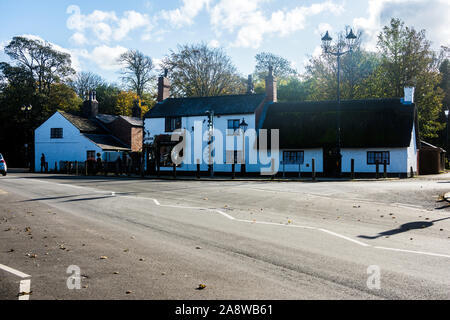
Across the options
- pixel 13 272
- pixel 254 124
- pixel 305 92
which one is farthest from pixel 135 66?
pixel 13 272

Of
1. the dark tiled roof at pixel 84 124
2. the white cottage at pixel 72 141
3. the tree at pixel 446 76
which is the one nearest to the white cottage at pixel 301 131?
the white cottage at pixel 72 141

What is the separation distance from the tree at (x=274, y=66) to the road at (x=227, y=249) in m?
65.7

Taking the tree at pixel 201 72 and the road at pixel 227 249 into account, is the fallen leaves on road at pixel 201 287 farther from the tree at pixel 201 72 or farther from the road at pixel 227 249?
the tree at pixel 201 72

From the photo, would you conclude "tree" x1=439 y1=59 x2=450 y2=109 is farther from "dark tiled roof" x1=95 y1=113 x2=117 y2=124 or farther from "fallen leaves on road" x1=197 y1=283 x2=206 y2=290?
"fallen leaves on road" x1=197 y1=283 x2=206 y2=290

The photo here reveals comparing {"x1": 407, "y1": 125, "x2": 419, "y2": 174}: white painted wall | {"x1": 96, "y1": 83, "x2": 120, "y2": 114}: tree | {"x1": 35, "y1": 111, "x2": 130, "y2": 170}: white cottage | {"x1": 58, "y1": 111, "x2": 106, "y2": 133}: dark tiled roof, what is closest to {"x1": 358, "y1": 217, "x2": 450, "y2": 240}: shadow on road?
{"x1": 407, "y1": 125, "x2": 419, "y2": 174}: white painted wall

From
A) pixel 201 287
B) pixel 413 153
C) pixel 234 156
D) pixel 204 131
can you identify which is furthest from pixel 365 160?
pixel 201 287

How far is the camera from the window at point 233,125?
40.6 m

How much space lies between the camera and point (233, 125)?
4084cm

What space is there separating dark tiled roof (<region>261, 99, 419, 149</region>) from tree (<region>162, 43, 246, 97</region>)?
17.5m

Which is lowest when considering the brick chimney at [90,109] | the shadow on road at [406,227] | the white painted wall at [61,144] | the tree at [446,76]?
the shadow on road at [406,227]

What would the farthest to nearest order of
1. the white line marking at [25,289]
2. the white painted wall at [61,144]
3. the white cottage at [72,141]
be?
the white painted wall at [61,144]
the white cottage at [72,141]
the white line marking at [25,289]
